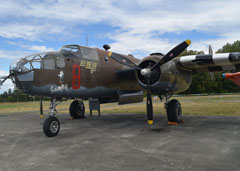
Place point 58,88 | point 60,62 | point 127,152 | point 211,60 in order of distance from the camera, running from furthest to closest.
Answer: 1. point 211,60
2. point 60,62
3. point 58,88
4. point 127,152

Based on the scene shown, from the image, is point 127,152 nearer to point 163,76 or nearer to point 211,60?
point 163,76

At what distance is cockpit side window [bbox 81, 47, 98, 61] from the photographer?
9960mm

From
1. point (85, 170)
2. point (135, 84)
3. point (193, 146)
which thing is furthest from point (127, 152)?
point (135, 84)

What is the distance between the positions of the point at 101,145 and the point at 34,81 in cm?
362

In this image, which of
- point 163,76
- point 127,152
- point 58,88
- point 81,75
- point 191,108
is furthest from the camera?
point 191,108

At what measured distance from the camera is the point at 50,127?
807cm

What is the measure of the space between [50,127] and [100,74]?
3747mm

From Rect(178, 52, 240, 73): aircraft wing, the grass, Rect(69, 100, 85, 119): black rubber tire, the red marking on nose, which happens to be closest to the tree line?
the grass

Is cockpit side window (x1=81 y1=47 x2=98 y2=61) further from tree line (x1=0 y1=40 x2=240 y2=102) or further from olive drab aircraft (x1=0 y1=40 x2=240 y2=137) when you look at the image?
tree line (x1=0 y1=40 x2=240 y2=102)

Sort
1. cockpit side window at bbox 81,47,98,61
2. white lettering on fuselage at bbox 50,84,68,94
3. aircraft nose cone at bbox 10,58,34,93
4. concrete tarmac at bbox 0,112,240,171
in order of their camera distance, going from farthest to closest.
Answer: cockpit side window at bbox 81,47,98,61
white lettering on fuselage at bbox 50,84,68,94
aircraft nose cone at bbox 10,58,34,93
concrete tarmac at bbox 0,112,240,171

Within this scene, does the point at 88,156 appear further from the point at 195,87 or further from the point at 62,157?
the point at 195,87

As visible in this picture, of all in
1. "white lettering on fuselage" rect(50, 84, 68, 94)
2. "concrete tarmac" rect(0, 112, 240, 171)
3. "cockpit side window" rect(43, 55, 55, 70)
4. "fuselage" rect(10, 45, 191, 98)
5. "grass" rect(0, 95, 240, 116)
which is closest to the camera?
"concrete tarmac" rect(0, 112, 240, 171)

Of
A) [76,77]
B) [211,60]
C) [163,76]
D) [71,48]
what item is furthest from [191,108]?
[71,48]

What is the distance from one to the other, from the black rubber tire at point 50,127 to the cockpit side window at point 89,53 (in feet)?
11.1
